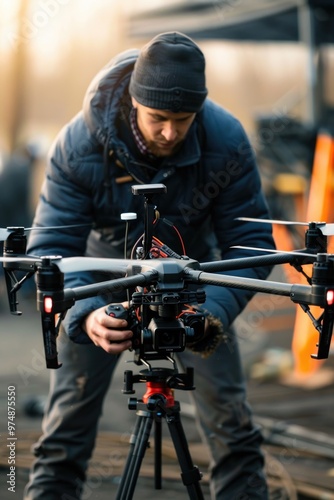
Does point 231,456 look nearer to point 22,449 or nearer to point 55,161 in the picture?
point 55,161

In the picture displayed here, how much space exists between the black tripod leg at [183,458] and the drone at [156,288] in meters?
0.24

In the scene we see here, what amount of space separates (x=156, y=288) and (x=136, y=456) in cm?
62

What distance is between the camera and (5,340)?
874 centimetres

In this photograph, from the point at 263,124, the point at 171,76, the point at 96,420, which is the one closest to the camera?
the point at 171,76

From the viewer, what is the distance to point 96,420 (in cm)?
380

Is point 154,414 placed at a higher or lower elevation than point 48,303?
lower

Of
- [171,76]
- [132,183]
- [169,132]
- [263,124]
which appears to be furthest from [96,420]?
[263,124]

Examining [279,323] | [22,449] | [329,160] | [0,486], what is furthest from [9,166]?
[0,486]

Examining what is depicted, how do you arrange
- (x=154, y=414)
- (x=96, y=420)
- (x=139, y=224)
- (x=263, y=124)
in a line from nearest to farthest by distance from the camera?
1. (x=154, y=414)
2. (x=139, y=224)
3. (x=96, y=420)
4. (x=263, y=124)

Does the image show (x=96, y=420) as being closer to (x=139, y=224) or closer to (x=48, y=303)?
(x=139, y=224)

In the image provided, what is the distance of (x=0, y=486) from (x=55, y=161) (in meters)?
1.64

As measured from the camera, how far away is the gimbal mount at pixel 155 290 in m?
2.56

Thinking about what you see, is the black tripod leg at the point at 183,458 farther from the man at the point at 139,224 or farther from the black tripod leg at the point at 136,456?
the man at the point at 139,224

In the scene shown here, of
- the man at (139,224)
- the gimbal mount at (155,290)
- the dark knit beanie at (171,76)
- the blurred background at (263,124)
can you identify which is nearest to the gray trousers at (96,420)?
the man at (139,224)
